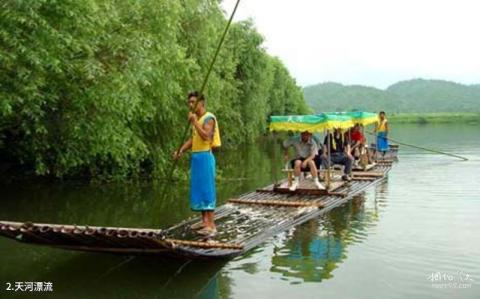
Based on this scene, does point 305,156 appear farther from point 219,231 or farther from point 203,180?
point 203,180

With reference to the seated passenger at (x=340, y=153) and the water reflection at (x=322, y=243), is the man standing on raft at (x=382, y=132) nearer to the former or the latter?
the seated passenger at (x=340, y=153)

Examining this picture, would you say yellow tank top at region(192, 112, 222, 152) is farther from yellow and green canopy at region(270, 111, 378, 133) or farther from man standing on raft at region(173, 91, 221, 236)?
yellow and green canopy at region(270, 111, 378, 133)

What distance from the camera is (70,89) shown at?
497 inches

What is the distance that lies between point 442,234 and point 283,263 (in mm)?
3728

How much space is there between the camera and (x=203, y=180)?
8.73m

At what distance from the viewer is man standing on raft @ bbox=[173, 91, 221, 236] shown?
8.48 meters

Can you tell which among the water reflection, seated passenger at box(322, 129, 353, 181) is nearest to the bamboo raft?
the water reflection

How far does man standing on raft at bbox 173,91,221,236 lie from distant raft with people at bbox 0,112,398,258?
66cm

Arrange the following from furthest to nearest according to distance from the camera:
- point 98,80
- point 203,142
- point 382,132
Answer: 1. point 382,132
2. point 98,80
3. point 203,142

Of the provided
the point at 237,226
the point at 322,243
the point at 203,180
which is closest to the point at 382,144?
the point at 322,243

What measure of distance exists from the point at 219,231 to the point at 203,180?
A: 1.37 metres

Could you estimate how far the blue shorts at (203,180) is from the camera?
28.5 feet

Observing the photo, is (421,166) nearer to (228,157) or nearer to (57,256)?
(228,157)

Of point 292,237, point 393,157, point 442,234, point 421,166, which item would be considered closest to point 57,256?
point 292,237
